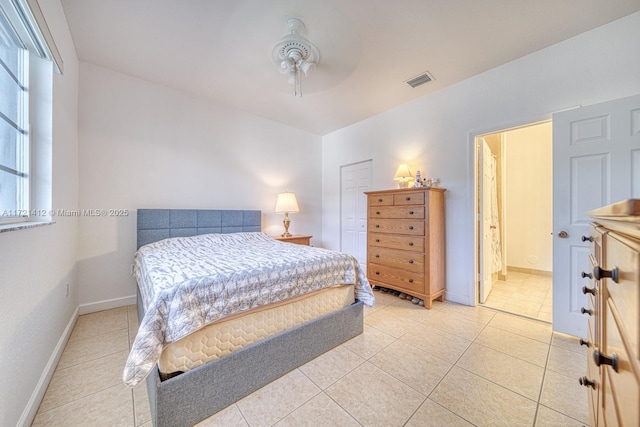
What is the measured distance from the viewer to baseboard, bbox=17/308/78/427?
1.18m

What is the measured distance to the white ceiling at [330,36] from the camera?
1.80 metres

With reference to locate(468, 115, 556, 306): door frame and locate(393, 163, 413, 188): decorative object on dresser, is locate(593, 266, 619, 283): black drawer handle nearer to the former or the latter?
locate(468, 115, 556, 306): door frame

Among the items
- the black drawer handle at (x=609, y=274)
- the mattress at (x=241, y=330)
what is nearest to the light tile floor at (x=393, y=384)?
the mattress at (x=241, y=330)

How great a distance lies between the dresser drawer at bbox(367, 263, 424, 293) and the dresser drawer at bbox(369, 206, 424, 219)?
66 centimetres

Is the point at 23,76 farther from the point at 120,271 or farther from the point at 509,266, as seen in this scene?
the point at 509,266

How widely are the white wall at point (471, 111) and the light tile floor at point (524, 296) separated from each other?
452 millimetres

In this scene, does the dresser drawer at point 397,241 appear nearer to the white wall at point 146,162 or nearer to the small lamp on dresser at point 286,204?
the small lamp on dresser at point 286,204

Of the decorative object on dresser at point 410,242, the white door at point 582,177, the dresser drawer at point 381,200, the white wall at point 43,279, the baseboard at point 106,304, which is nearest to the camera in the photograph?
the white wall at point 43,279

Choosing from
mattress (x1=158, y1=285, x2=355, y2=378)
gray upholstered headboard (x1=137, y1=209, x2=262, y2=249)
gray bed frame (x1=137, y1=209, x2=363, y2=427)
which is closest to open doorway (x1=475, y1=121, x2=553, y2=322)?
gray bed frame (x1=137, y1=209, x2=363, y2=427)

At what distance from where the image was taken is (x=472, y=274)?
269 centimetres

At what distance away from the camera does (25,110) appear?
5.12ft

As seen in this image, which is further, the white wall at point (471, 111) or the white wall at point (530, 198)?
the white wall at point (530, 198)

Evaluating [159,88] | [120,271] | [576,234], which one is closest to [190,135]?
[159,88]

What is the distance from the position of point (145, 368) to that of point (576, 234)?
124 inches
